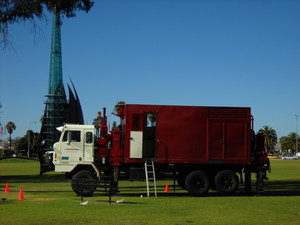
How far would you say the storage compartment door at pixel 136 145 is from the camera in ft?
68.9

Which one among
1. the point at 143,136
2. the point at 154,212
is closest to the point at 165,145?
the point at 143,136

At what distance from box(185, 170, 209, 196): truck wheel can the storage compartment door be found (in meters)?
2.44

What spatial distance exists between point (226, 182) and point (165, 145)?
10.6ft

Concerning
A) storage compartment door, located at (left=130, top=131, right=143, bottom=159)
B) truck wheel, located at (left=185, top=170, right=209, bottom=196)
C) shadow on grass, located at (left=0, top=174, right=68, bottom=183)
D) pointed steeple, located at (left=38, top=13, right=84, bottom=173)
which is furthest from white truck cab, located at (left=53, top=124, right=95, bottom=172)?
pointed steeple, located at (left=38, top=13, right=84, bottom=173)

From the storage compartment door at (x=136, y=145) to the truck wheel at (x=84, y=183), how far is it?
2.01m

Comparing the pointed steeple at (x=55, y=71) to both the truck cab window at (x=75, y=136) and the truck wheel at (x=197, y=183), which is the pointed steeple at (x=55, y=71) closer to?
the truck cab window at (x=75, y=136)

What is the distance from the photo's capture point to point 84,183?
18969 mm

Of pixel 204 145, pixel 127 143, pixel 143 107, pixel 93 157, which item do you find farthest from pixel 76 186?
pixel 204 145

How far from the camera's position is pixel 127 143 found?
21031 mm

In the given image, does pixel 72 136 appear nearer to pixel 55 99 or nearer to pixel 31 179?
pixel 31 179

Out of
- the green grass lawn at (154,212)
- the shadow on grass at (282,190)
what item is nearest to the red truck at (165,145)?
the shadow on grass at (282,190)

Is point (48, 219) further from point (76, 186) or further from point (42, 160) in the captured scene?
point (42, 160)

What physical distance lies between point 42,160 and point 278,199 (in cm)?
1050

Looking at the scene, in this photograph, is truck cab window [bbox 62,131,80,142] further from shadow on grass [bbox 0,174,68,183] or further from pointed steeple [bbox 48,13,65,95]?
pointed steeple [bbox 48,13,65,95]
